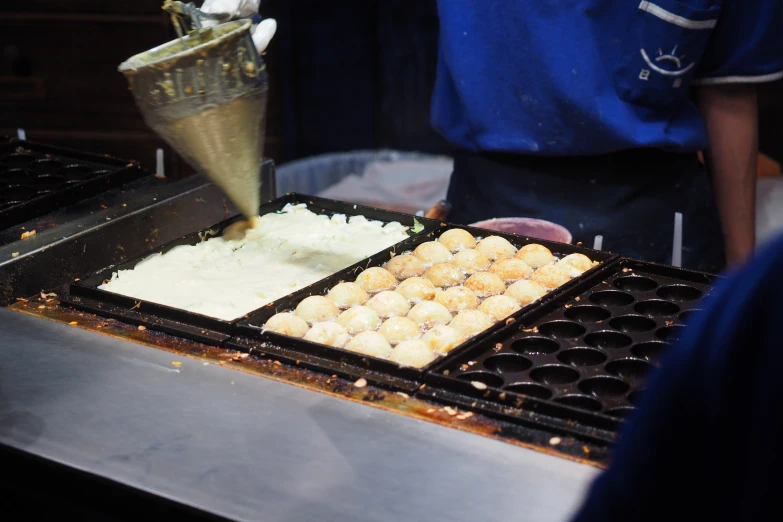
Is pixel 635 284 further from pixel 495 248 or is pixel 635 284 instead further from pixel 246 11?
pixel 246 11

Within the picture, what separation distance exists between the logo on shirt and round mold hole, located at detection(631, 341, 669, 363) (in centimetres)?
115

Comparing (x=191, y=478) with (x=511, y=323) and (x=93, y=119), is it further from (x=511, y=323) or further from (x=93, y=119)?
(x=93, y=119)

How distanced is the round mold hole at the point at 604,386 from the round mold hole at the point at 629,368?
0.14 ft

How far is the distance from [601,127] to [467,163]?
509 mm

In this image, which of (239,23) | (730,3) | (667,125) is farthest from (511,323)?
(730,3)

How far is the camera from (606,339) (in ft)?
5.28

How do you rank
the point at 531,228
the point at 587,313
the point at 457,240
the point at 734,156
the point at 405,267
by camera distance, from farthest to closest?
1. the point at 734,156
2. the point at 531,228
3. the point at 457,240
4. the point at 405,267
5. the point at 587,313

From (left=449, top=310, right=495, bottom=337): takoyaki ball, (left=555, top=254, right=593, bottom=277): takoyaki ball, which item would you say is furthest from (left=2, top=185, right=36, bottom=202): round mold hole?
(left=555, top=254, right=593, bottom=277): takoyaki ball

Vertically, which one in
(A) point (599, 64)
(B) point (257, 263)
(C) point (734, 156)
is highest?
(A) point (599, 64)

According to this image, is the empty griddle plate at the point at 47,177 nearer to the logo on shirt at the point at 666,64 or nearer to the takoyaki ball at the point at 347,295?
the takoyaki ball at the point at 347,295

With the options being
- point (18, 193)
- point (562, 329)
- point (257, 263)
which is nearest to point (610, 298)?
point (562, 329)

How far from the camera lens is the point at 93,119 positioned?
4.66m

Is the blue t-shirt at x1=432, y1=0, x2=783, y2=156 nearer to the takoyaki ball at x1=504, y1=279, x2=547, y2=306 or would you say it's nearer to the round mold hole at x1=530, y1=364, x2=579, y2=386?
the takoyaki ball at x1=504, y1=279, x2=547, y2=306

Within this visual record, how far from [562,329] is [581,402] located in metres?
0.27
